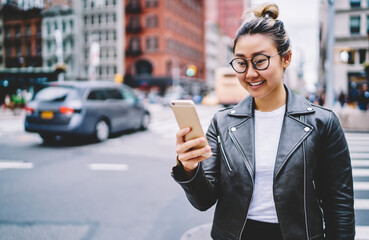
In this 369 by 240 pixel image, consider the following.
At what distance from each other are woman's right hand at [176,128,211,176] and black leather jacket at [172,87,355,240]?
0.11m

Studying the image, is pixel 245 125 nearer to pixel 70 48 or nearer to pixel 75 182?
pixel 75 182

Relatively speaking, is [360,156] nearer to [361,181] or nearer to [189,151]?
[361,181]

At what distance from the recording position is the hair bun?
5.70ft

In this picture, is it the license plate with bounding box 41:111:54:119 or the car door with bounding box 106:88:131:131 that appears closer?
the license plate with bounding box 41:111:54:119

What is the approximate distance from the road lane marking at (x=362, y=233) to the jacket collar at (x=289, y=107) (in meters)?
2.65

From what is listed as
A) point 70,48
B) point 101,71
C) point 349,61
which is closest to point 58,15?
point 70,48

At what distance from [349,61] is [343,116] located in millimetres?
2411

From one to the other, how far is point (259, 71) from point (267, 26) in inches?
8.8

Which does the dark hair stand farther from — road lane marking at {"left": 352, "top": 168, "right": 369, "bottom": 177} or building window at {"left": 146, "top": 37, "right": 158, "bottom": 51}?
building window at {"left": 146, "top": 37, "right": 158, "bottom": 51}

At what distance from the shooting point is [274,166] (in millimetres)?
1668

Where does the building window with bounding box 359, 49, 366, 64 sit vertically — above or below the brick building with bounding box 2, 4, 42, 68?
below

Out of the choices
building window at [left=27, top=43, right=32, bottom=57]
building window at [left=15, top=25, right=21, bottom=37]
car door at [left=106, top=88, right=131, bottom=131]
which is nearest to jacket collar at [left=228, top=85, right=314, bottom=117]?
car door at [left=106, top=88, right=131, bottom=131]

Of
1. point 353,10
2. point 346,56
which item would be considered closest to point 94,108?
point 346,56

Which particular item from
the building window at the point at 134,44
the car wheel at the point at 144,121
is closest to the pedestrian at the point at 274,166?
the car wheel at the point at 144,121
